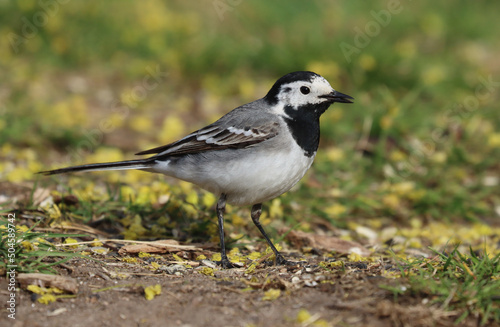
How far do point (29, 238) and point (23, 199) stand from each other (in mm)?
1462

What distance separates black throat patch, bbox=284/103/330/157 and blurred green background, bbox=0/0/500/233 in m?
1.65

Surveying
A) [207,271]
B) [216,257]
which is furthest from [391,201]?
Result: [207,271]

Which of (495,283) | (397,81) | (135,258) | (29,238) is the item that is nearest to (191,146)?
(135,258)

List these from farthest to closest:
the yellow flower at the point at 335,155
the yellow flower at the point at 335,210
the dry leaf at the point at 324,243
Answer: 1. the yellow flower at the point at 335,155
2. the yellow flower at the point at 335,210
3. the dry leaf at the point at 324,243

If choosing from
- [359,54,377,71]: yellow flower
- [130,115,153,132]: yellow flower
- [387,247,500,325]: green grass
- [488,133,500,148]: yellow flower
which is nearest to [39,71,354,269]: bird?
[387,247,500,325]: green grass

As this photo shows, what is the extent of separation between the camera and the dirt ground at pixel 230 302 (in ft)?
11.2

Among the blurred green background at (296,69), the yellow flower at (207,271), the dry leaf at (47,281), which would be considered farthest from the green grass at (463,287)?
the blurred green background at (296,69)

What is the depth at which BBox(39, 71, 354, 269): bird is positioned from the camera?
466cm

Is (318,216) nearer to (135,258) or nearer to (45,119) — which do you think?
(135,258)

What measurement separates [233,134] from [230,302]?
5.33 feet

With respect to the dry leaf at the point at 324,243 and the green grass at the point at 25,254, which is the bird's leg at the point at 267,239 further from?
the green grass at the point at 25,254

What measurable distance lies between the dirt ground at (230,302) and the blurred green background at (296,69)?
7.94 ft

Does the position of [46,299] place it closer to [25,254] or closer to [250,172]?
[25,254]

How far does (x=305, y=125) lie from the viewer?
4.84m
